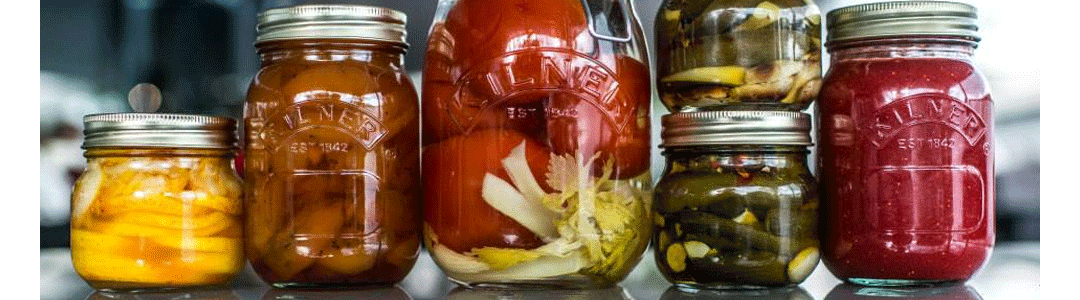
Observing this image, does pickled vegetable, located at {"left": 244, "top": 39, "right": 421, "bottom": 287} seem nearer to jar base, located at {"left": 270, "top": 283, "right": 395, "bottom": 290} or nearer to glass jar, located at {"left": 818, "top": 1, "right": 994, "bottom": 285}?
jar base, located at {"left": 270, "top": 283, "right": 395, "bottom": 290}

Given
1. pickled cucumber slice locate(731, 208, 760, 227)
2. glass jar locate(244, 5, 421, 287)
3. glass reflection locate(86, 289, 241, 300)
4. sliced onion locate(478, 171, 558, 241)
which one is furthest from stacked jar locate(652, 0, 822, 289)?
glass reflection locate(86, 289, 241, 300)

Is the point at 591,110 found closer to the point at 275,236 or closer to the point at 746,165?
the point at 746,165

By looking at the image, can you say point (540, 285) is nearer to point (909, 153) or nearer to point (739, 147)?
point (739, 147)

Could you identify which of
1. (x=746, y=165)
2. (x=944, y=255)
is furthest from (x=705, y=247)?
(x=944, y=255)

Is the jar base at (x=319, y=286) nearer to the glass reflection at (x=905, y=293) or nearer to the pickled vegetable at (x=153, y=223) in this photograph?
the pickled vegetable at (x=153, y=223)

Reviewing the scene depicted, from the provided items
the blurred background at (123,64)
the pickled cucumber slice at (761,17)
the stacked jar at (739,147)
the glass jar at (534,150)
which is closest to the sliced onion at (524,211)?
the glass jar at (534,150)
